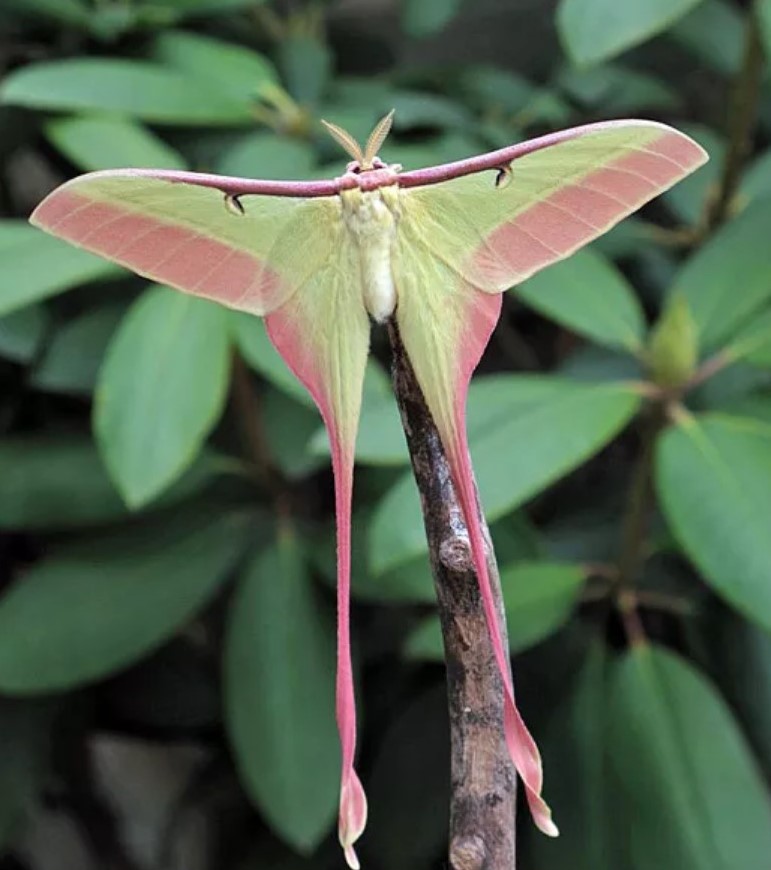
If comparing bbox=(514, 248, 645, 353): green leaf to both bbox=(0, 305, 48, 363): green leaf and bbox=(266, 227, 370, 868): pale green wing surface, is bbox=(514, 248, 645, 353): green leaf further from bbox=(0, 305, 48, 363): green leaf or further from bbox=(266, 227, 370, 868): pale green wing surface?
bbox=(266, 227, 370, 868): pale green wing surface

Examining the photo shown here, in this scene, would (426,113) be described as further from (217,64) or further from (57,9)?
(57,9)

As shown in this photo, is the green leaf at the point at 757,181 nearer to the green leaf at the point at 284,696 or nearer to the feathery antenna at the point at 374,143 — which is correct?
the green leaf at the point at 284,696

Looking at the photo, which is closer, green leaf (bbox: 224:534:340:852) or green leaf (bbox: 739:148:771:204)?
green leaf (bbox: 224:534:340:852)

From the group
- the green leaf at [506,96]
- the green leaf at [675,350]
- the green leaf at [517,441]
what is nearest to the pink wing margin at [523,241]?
the green leaf at [517,441]

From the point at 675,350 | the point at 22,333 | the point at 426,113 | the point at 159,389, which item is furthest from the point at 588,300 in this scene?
the point at 22,333

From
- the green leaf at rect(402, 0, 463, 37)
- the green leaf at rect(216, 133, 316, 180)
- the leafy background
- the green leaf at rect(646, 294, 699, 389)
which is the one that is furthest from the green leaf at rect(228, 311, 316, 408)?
the green leaf at rect(402, 0, 463, 37)

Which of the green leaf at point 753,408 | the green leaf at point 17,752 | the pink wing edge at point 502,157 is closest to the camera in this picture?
the pink wing edge at point 502,157
